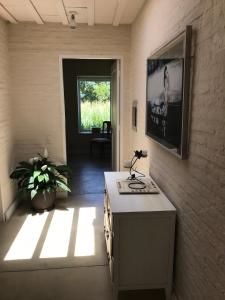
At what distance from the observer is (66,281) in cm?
228

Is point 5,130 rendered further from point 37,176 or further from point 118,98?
point 118,98

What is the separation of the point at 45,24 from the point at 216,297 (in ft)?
12.2

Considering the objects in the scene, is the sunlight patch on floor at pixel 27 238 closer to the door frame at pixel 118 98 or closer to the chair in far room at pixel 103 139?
the door frame at pixel 118 98

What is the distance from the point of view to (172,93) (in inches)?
72.6

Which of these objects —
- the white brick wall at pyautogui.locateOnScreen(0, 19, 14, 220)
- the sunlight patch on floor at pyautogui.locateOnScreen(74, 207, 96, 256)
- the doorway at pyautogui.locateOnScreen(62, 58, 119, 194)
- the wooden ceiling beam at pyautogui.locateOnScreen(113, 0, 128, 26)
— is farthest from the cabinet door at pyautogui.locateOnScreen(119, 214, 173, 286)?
the doorway at pyautogui.locateOnScreen(62, 58, 119, 194)

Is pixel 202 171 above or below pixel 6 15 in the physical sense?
below

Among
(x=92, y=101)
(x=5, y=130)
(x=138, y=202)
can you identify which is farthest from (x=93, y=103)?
(x=138, y=202)

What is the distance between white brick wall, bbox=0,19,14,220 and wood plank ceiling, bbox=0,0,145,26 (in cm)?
38

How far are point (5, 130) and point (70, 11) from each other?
1690 mm

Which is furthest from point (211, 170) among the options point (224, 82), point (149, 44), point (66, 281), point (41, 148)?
point (41, 148)

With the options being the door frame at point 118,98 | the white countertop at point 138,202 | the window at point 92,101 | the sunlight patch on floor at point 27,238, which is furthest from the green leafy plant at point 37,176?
the window at point 92,101

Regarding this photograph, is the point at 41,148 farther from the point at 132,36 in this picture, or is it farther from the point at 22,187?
the point at 132,36

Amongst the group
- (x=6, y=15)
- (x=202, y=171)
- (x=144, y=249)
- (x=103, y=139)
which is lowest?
(x=144, y=249)

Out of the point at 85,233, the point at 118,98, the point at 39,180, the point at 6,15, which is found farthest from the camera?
the point at 118,98
